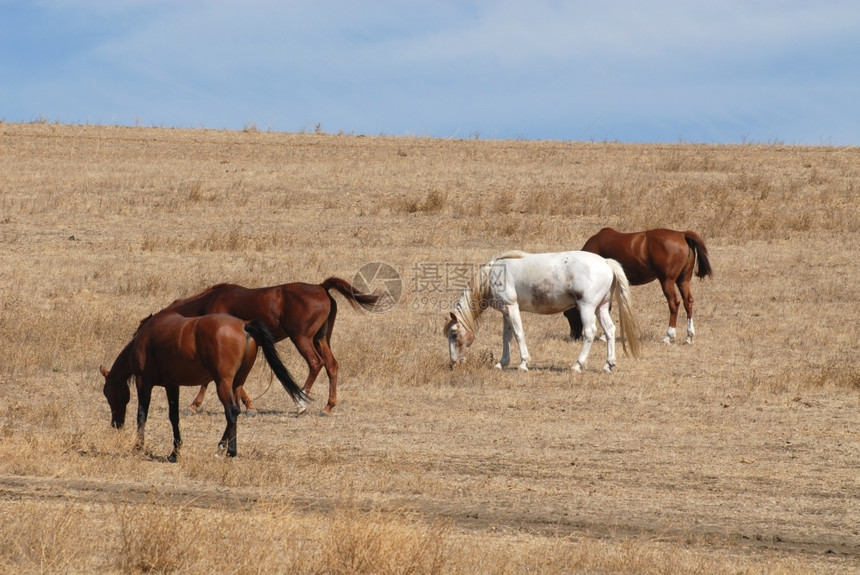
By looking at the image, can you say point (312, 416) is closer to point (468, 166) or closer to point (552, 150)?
point (468, 166)

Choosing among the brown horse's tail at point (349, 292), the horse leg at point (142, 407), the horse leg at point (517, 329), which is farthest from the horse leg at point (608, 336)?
the horse leg at point (142, 407)

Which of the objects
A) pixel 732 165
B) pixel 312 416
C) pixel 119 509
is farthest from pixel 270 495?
pixel 732 165

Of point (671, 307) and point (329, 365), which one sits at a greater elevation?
point (671, 307)

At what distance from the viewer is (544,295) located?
14695mm

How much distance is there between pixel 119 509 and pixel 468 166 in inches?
978

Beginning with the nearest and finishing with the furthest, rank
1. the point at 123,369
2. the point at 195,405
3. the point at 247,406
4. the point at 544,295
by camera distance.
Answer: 1. the point at 123,369
2. the point at 247,406
3. the point at 195,405
4. the point at 544,295

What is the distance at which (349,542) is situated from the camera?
235 inches

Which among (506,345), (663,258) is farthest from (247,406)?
(663,258)

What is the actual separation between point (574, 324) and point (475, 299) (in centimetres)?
242

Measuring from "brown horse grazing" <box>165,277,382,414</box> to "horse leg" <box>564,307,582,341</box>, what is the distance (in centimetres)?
537

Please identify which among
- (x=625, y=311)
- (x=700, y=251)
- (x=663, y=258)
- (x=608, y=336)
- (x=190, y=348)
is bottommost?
(x=608, y=336)

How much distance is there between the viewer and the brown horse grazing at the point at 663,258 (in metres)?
16.5

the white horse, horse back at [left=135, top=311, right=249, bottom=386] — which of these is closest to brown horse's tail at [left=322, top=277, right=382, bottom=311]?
horse back at [left=135, top=311, right=249, bottom=386]

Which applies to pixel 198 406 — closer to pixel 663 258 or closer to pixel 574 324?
pixel 574 324
